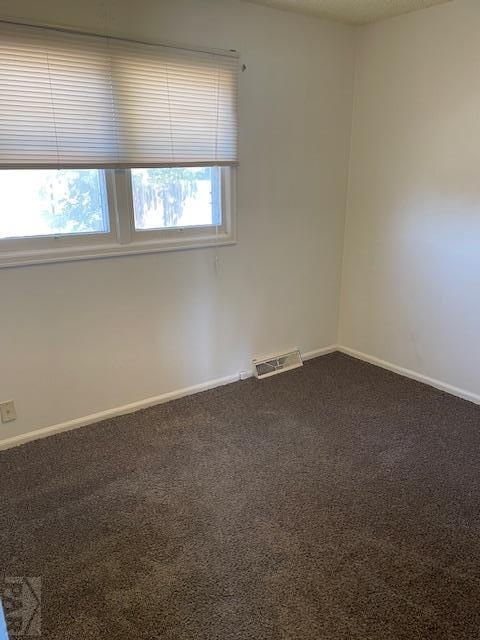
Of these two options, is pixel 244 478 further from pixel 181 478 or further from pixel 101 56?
pixel 101 56

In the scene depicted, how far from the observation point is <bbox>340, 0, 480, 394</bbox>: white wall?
9.21 feet

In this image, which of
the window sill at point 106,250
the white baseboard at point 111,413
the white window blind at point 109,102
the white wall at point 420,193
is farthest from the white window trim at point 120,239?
Answer: the white wall at point 420,193

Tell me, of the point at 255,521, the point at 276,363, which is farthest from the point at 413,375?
the point at 255,521

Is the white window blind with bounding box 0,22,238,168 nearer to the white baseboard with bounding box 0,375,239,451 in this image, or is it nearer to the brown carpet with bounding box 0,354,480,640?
the white baseboard with bounding box 0,375,239,451

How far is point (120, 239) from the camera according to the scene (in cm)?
268

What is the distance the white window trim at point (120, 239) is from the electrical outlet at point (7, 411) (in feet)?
2.49

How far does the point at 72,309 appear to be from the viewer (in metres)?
2.59

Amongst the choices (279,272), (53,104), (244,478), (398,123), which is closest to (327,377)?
(279,272)

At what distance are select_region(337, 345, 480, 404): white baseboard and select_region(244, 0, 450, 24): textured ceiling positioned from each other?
7.72 feet

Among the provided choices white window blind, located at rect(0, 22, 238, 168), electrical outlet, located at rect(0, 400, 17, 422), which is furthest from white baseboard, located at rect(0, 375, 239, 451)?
white window blind, located at rect(0, 22, 238, 168)

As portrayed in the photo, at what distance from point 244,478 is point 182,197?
5.54 ft

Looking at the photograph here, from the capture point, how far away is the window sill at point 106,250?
→ 2.37 metres

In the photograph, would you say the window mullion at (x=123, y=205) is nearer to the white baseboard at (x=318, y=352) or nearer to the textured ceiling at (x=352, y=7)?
the textured ceiling at (x=352, y=7)

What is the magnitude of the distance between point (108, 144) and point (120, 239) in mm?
516
